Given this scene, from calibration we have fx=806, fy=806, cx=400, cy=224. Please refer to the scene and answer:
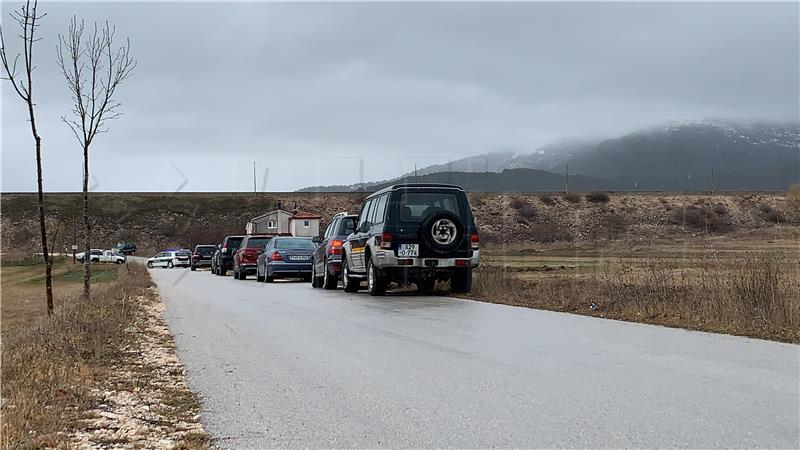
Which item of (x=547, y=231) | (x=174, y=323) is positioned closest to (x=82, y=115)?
(x=174, y=323)

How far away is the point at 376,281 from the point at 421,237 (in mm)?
1717

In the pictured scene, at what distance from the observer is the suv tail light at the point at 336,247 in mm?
21438

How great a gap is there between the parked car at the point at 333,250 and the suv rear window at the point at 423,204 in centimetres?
325

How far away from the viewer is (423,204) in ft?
57.5

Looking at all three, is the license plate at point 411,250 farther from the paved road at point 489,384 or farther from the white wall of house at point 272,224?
the white wall of house at point 272,224

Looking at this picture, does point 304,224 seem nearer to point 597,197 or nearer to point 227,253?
point 227,253

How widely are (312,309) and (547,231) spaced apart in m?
71.9

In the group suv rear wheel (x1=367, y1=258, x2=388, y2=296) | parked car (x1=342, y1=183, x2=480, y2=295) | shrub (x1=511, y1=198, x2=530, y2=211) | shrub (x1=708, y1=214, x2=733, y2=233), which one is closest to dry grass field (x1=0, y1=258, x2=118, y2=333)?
suv rear wheel (x1=367, y1=258, x2=388, y2=296)

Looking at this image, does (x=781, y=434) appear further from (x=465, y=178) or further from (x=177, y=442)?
(x=465, y=178)

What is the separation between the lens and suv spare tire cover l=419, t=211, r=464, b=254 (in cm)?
1684

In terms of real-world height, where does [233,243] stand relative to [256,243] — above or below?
below

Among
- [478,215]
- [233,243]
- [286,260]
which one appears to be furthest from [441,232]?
[478,215]

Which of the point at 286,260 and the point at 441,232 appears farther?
the point at 286,260

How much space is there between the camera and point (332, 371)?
7766 mm
